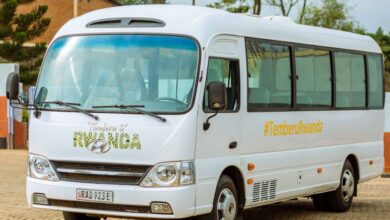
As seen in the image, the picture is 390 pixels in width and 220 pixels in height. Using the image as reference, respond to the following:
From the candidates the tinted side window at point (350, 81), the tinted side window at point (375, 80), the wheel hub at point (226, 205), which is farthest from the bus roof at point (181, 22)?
the tinted side window at point (375, 80)

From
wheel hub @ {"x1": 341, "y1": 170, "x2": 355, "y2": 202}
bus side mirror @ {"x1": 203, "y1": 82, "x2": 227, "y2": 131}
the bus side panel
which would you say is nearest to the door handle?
the bus side panel

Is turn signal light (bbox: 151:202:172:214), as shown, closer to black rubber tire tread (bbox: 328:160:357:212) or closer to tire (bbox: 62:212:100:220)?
tire (bbox: 62:212:100:220)

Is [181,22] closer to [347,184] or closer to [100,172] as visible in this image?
[100,172]

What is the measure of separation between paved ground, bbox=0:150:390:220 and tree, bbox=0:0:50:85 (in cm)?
2387

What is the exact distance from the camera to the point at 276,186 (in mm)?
12320

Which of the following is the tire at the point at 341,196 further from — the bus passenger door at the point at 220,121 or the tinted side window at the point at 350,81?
the bus passenger door at the point at 220,121

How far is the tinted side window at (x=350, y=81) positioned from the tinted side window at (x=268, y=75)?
200cm

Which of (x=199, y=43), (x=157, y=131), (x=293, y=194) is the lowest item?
(x=293, y=194)

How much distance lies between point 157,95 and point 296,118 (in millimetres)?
3369

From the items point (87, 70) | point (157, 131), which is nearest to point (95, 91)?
point (87, 70)

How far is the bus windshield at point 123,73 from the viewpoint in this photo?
10.2 metres

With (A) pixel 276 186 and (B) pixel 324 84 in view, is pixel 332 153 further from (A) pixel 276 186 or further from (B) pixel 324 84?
(A) pixel 276 186

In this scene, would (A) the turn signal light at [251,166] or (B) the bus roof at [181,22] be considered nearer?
(B) the bus roof at [181,22]

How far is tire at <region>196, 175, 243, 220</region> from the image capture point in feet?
34.8
